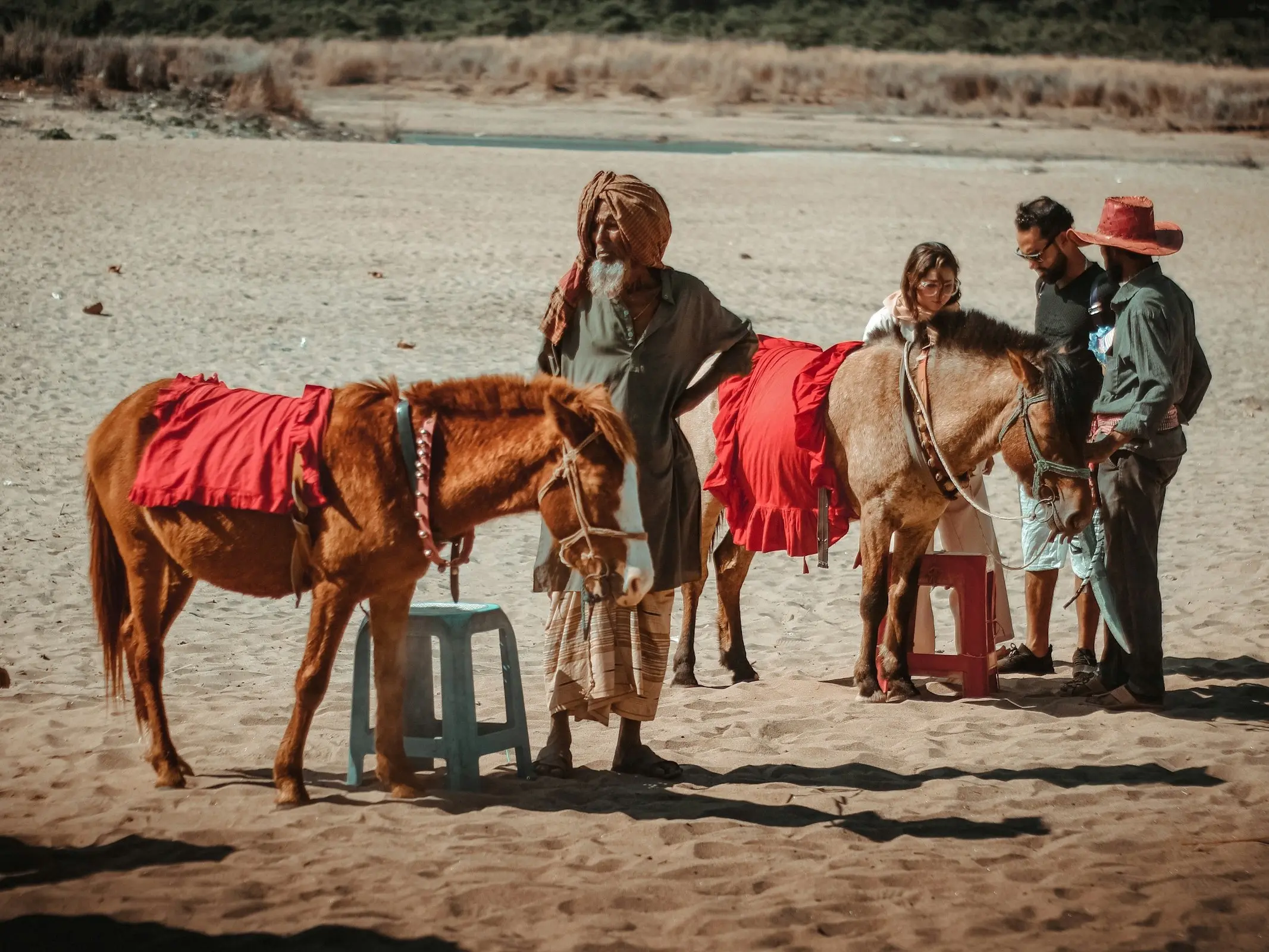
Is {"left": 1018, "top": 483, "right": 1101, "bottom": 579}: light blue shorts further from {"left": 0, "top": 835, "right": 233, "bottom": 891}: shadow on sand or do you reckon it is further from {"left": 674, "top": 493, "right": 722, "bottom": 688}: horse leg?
{"left": 0, "top": 835, "right": 233, "bottom": 891}: shadow on sand

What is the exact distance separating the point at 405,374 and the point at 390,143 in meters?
13.9

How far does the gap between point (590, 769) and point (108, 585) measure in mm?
1969

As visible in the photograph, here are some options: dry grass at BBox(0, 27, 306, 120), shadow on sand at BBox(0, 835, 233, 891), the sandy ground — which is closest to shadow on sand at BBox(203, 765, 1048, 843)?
the sandy ground

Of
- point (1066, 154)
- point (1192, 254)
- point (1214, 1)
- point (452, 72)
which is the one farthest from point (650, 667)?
point (1214, 1)

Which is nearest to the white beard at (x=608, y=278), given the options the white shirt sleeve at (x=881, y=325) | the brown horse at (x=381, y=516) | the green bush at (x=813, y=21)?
the brown horse at (x=381, y=516)

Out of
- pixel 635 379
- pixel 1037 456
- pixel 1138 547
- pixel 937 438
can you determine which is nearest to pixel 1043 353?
pixel 1037 456

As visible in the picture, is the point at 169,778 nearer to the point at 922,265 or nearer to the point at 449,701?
the point at 449,701

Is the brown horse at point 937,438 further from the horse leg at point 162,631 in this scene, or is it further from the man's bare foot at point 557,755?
the horse leg at point 162,631

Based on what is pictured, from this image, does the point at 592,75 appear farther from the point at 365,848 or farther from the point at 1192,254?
the point at 365,848

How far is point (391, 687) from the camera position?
538 centimetres

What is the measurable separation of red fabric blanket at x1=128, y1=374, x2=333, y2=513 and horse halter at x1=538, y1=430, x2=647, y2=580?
2.73 feet

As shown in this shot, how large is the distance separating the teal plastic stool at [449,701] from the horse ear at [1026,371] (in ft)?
7.65

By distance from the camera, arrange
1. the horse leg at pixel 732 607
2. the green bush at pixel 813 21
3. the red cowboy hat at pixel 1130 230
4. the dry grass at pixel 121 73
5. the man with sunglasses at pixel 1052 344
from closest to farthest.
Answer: the red cowboy hat at pixel 1130 230, the man with sunglasses at pixel 1052 344, the horse leg at pixel 732 607, the dry grass at pixel 121 73, the green bush at pixel 813 21

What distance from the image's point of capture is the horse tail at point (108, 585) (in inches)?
220
